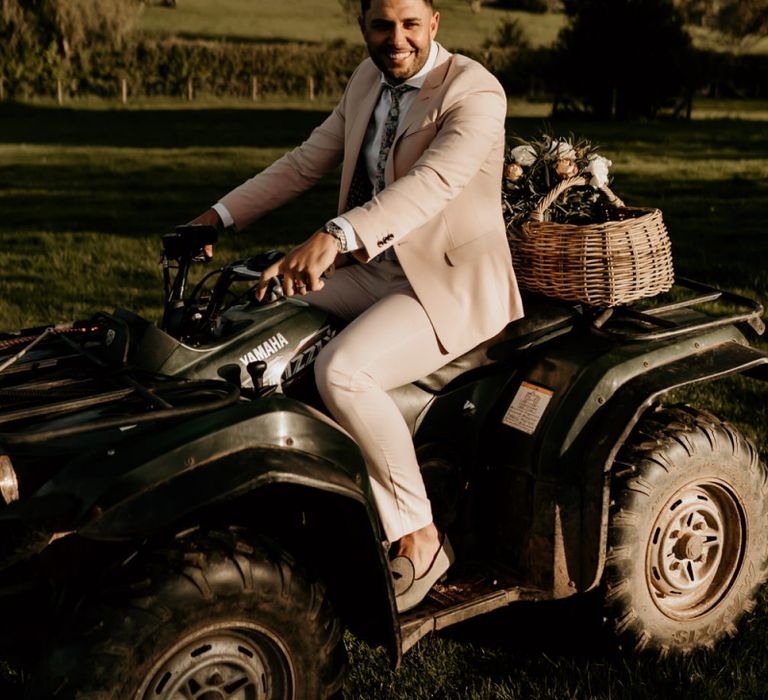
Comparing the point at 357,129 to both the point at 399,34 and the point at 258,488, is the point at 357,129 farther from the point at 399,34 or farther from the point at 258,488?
the point at 258,488

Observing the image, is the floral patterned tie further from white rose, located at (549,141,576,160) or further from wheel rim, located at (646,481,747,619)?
wheel rim, located at (646,481,747,619)

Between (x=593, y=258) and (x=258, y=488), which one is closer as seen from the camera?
(x=258, y=488)

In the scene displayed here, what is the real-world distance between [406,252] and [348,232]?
43 centimetres

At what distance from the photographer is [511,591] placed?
145 inches

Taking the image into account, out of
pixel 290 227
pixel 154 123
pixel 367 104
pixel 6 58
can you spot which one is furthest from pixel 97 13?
pixel 367 104

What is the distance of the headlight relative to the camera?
9.23 feet

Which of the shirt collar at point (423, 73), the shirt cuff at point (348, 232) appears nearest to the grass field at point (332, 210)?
the shirt cuff at point (348, 232)

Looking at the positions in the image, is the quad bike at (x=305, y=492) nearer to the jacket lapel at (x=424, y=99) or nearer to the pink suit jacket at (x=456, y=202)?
the pink suit jacket at (x=456, y=202)

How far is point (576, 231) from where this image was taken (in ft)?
12.5

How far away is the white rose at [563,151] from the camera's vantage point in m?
4.14

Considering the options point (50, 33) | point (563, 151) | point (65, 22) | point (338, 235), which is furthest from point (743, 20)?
point (338, 235)

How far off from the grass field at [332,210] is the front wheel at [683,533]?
0.14 meters

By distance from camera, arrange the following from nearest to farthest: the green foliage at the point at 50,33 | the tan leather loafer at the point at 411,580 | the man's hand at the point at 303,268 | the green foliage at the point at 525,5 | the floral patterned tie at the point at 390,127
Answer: the man's hand at the point at 303,268 → the tan leather loafer at the point at 411,580 → the floral patterned tie at the point at 390,127 → the green foliage at the point at 50,33 → the green foliage at the point at 525,5

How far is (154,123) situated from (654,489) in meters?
27.8
